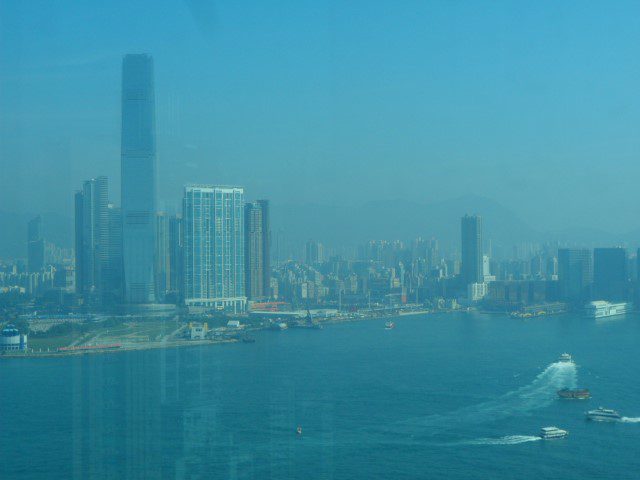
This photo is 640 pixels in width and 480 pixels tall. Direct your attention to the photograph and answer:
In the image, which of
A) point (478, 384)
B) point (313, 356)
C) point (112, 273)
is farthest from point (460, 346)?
point (112, 273)

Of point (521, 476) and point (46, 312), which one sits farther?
point (46, 312)

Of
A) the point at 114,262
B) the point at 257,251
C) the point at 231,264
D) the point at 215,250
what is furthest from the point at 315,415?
the point at 257,251

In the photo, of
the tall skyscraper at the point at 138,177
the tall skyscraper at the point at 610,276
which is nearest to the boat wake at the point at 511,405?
the tall skyscraper at the point at 138,177

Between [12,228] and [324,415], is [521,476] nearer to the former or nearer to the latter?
[324,415]

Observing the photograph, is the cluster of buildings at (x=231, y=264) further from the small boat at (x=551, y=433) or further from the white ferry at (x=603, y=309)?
the small boat at (x=551, y=433)

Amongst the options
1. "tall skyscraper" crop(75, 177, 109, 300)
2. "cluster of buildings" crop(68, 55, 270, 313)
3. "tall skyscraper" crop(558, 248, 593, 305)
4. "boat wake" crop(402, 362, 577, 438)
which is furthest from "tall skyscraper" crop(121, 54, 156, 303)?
"tall skyscraper" crop(558, 248, 593, 305)

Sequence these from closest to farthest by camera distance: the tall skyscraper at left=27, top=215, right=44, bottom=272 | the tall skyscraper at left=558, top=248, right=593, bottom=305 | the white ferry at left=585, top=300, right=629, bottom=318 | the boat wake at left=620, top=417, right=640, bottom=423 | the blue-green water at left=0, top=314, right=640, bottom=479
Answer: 1. the blue-green water at left=0, top=314, right=640, bottom=479
2. the boat wake at left=620, top=417, right=640, bottom=423
3. the tall skyscraper at left=27, top=215, right=44, bottom=272
4. the white ferry at left=585, top=300, right=629, bottom=318
5. the tall skyscraper at left=558, top=248, right=593, bottom=305

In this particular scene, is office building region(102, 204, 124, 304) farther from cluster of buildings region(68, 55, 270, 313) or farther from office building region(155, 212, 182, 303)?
office building region(155, 212, 182, 303)
